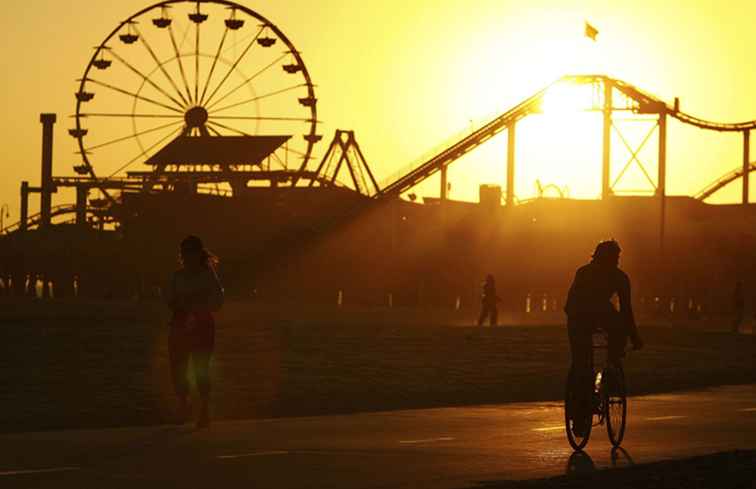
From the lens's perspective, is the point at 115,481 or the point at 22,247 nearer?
the point at 115,481

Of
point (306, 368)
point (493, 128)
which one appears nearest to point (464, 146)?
point (493, 128)

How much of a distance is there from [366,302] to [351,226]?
730 centimetres

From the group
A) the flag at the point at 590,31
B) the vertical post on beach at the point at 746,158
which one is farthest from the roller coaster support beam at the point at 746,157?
the flag at the point at 590,31

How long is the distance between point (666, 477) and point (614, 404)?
3150mm

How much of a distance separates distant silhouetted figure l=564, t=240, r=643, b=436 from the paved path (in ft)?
2.73

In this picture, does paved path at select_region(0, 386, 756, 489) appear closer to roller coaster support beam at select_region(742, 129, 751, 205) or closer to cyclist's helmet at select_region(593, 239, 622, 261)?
cyclist's helmet at select_region(593, 239, 622, 261)

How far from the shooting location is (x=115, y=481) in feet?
42.3

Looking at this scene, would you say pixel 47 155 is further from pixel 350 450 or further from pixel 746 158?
pixel 350 450

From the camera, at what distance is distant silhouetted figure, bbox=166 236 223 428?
17109 mm

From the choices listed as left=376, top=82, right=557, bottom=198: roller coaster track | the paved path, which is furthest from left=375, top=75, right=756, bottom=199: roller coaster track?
the paved path

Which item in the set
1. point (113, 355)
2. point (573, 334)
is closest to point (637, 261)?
point (113, 355)

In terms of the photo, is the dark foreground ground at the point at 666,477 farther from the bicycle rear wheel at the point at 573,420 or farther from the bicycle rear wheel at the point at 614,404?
the bicycle rear wheel at the point at 614,404

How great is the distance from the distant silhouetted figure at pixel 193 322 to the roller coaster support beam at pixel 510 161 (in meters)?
83.2

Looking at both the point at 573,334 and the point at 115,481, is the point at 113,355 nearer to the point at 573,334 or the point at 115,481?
the point at 573,334
